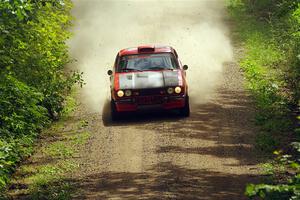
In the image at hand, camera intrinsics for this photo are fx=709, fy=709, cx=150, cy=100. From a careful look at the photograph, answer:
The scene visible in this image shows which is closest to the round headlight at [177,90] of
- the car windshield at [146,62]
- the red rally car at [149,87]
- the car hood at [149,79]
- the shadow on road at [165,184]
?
the red rally car at [149,87]

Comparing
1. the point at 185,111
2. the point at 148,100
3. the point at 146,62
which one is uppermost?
the point at 146,62

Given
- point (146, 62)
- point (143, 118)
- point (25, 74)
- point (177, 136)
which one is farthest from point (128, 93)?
point (25, 74)

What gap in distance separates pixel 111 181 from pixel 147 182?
74 centimetres

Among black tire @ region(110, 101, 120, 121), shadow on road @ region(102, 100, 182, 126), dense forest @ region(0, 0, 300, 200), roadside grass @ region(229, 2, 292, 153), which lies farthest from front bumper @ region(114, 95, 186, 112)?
roadside grass @ region(229, 2, 292, 153)

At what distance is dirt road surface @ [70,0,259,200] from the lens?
13.0m

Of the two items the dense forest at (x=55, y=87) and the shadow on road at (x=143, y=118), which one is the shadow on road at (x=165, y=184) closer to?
the dense forest at (x=55, y=87)

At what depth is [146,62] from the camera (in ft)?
60.3

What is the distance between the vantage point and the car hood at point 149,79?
1725 centimetres

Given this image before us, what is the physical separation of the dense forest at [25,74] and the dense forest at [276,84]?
463 centimetres

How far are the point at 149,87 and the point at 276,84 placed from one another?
5.26 m

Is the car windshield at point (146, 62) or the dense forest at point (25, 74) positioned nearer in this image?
the dense forest at point (25, 74)

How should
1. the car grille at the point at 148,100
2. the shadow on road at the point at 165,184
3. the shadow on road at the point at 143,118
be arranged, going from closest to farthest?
the shadow on road at the point at 165,184
the car grille at the point at 148,100
the shadow on road at the point at 143,118

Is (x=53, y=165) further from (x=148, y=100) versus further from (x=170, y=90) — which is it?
(x=170, y=90)

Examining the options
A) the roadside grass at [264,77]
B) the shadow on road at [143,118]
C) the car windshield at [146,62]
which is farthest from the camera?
the car windshield at [146,62]
